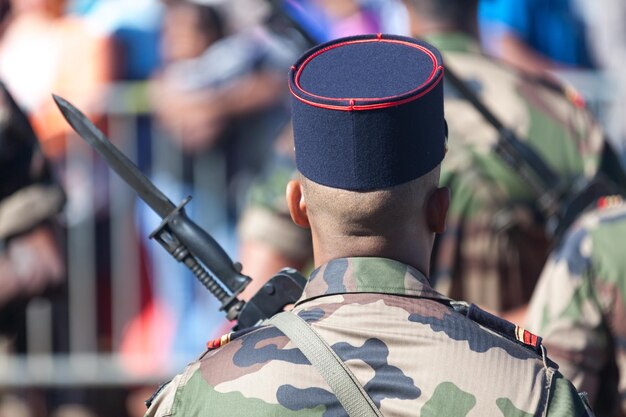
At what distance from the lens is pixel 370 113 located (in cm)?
194

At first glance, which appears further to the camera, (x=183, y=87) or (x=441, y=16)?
(x=183, y=87)

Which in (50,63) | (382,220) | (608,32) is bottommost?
(608,32)

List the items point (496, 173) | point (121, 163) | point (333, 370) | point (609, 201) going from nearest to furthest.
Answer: point (333, 370), point (121, 163), point (609, 201), point (496, 173)

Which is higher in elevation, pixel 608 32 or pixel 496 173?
pixel 496 173

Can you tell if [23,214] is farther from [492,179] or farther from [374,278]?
[374,278]

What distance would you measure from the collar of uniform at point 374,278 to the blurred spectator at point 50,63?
10.9 feet

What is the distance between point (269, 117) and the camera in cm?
527

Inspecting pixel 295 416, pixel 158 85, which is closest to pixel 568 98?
pixel 158 85

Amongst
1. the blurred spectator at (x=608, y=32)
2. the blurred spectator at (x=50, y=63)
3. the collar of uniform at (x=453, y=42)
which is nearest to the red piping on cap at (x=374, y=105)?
the collar of uniform at (x=453, y=42)

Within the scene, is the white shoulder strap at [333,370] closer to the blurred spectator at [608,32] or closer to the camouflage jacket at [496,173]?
the camouflage jacket at [496,173]

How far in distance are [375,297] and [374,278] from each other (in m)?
0.03

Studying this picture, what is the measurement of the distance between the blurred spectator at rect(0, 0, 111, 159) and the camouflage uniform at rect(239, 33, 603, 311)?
1.45 m

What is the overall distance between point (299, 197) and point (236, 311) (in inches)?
14.8

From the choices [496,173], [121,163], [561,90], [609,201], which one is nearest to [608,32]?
[561,90]
